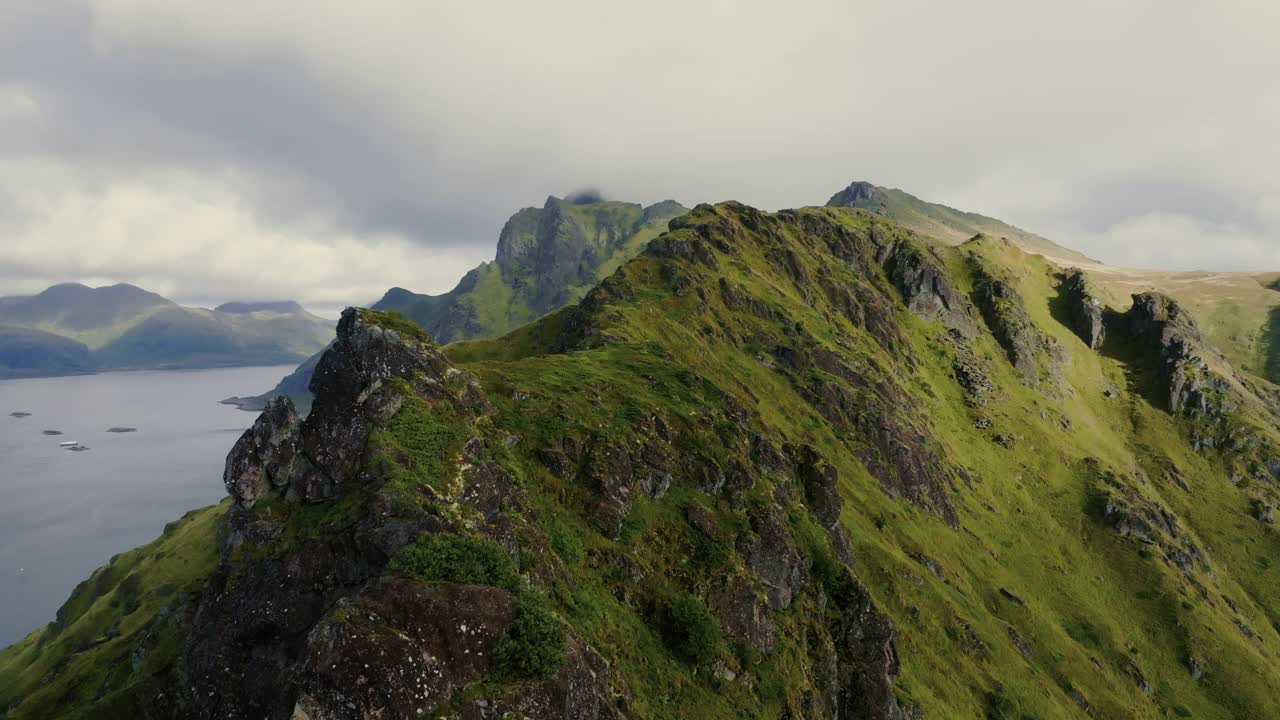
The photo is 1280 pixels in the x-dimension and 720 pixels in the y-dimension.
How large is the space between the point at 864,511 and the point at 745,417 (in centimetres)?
3014

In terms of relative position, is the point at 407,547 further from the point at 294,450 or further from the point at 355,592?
the point at 294,450

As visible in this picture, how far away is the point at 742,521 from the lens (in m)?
48.7

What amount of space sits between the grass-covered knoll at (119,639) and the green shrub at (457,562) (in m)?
16.2

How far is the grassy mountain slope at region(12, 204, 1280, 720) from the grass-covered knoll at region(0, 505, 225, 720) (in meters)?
1.12

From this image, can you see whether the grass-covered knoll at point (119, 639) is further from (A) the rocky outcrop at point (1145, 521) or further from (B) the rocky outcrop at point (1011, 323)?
(B) the rocky outcrop at point (1011, 323)

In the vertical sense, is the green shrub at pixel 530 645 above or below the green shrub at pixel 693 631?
above

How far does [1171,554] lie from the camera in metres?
112

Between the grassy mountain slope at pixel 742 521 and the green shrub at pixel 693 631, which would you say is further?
the green shrub at pixel 693 631

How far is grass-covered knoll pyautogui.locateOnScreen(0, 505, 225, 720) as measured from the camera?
32.7m

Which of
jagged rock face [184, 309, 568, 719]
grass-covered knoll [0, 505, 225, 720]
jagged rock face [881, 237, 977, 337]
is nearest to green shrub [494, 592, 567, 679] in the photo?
jagged rock face [184, 309, 568, 719]

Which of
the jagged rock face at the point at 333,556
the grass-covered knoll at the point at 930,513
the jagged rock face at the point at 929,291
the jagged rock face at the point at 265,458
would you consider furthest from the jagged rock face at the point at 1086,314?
the jagged rock face at the point at 265,458

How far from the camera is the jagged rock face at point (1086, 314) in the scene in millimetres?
182625

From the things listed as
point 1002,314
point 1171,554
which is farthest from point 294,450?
point 1002,314

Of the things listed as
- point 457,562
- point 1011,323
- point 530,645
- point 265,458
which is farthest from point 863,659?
point 1011,323
